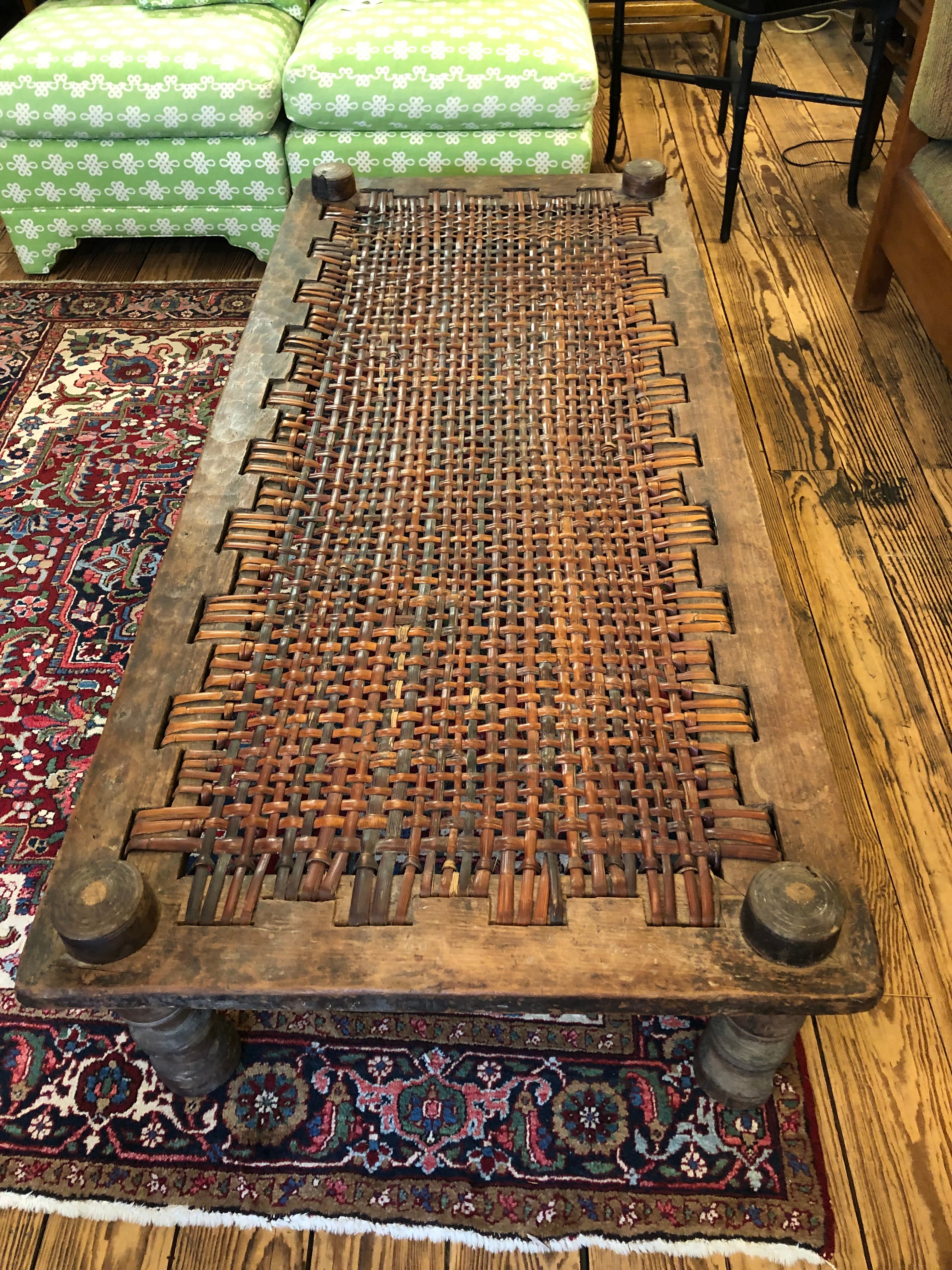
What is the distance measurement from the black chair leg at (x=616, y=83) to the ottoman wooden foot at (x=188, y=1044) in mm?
2390

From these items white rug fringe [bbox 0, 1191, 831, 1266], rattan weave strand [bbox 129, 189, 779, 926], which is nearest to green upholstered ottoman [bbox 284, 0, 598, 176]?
rattan weave strand [bbox 129, 189, 779, 926]

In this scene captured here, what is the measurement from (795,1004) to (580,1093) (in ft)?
1.17

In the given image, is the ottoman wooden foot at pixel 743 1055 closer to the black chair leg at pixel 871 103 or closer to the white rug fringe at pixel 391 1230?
the white rug fringe at pixel 391 1230

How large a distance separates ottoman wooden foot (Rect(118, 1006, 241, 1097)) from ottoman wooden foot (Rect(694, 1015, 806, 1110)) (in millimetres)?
489

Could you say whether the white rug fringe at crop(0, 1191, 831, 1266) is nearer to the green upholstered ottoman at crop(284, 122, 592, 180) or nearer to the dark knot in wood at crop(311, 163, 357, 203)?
the dark knot in wood at crop(311, 163, 357, 203)

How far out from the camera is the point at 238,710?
0.93 meters

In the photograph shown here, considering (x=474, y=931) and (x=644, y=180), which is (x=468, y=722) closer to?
(x=474, y=931)

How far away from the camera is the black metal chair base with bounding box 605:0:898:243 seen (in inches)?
78.6

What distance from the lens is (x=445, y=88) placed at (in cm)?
192

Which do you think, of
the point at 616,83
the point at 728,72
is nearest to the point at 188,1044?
the point at 616,83

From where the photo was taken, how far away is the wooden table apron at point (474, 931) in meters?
0.74

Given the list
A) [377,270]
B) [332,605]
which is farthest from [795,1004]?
[377,270]

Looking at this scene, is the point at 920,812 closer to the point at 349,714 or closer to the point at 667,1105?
the point at 667,1105

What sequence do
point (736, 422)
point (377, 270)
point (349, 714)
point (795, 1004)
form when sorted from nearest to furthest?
point (795, 1004) < point (349, 714) < point (736, 422) < point (377, 270)
